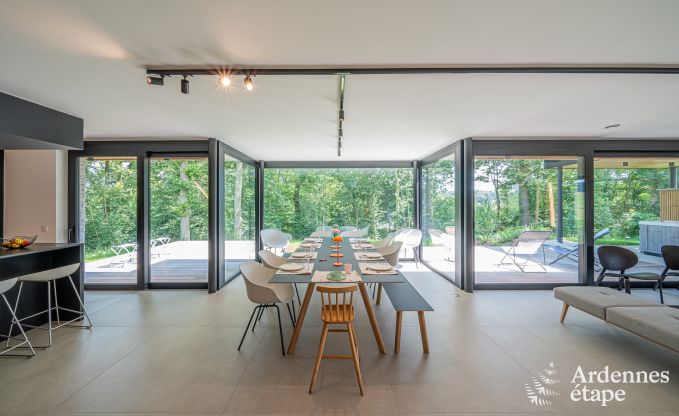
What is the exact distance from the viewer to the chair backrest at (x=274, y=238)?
6598mm

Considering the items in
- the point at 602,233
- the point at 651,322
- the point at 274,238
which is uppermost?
the point at 602,233

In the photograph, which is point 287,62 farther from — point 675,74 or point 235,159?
point 235,159

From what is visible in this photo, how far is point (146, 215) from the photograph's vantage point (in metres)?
4.91

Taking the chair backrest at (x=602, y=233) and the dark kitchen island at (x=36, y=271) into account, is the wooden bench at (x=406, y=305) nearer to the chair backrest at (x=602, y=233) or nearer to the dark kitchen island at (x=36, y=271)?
the dark kitchen island at (x=36, y=271)

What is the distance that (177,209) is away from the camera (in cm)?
503

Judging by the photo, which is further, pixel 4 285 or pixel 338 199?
pixel 338 199

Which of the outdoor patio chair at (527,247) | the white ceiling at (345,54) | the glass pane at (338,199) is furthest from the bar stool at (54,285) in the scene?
the outdoor patio chair at (527,247)

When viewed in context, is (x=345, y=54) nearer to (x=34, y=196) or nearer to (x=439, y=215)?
(x=439, y=215)

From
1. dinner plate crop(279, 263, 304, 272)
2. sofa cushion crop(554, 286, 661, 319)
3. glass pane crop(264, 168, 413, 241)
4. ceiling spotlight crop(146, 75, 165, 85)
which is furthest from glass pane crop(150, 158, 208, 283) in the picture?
sofa cushion crop(554, 286, 661, 319)

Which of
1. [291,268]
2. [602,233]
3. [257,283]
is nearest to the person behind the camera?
[291,268]

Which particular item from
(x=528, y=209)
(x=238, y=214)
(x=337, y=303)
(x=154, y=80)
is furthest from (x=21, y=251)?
(x=528, y=209)

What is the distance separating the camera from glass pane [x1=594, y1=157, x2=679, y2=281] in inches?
198

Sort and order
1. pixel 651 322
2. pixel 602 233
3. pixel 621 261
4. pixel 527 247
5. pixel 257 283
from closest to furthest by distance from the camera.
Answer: pixel 651 322 → pixel 257 283 → pixel 621 261 → pixel 602 233 → pixel 527 247

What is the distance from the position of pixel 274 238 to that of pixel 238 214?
117cm
